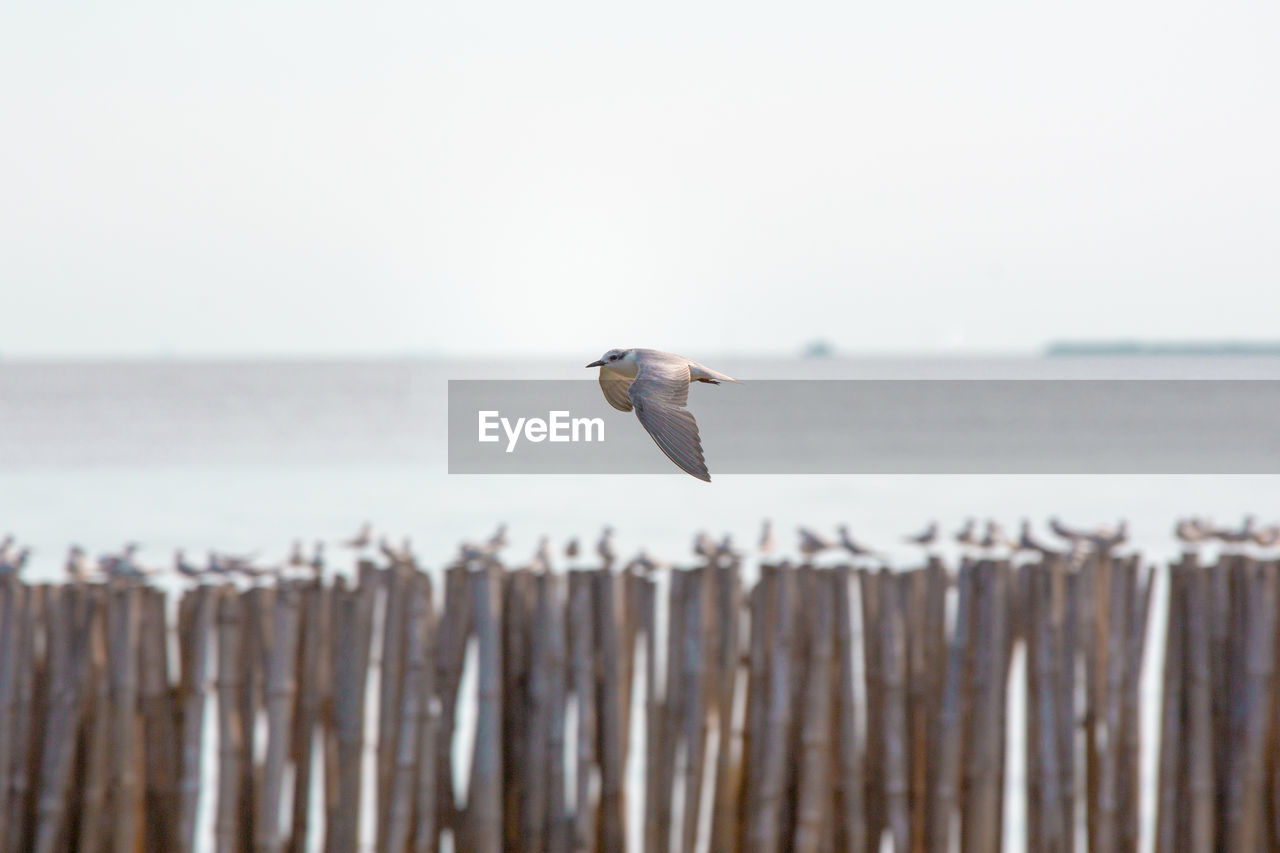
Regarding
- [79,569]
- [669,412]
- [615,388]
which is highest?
[615,388]

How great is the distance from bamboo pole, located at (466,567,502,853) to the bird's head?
2.49 ft

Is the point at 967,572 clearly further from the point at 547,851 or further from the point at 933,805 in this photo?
the point at 547,851

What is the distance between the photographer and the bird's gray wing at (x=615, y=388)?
10.4 feet

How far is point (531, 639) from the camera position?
3602 millimetres

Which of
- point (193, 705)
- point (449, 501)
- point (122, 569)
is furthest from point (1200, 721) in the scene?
point (449, 501)

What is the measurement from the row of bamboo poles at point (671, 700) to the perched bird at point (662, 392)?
61cm

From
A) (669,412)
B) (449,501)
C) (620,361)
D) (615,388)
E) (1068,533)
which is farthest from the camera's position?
(449,501)

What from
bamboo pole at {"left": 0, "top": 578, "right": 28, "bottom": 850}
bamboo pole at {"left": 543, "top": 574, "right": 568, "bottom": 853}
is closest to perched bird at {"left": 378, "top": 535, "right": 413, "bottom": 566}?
bamboo pole at {"left": 543, "top": 574, "right": 568, "bottom": 853}

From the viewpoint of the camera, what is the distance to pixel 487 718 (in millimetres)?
3557

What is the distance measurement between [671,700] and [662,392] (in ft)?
3.57

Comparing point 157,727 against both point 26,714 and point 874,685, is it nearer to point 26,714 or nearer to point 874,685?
point 26,714

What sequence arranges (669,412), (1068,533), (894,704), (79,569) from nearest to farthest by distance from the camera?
(669,412) < (894,704) < (79,569) < (1068,533)

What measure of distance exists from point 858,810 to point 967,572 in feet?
2.32

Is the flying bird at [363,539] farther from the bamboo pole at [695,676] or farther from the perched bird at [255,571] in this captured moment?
the bamboo pole at [695,676]
